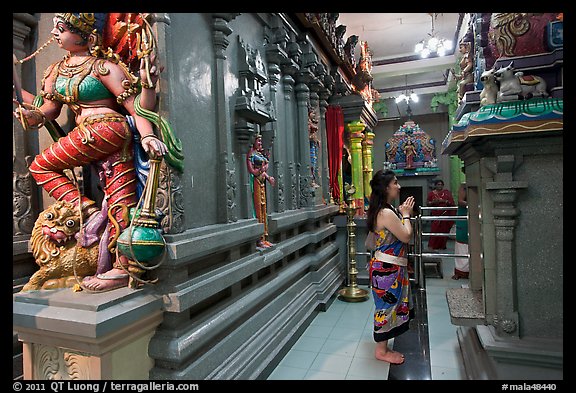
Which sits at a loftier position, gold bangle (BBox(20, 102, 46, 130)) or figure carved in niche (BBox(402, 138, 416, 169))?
figure carved in niche (BBox(402, 138, 416, 169))

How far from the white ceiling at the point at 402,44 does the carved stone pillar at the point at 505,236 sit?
20.6 ft

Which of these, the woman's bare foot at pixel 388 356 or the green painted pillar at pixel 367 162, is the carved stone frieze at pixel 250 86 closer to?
the woman's bare foot at pixel 388 356

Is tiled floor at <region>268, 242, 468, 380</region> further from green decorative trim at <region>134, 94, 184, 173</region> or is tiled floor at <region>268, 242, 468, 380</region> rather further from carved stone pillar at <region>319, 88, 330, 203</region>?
green decorative trim at <region>134, 94, 184, 173</region>

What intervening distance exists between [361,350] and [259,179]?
6.12ft

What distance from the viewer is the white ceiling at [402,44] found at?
781 centimetres

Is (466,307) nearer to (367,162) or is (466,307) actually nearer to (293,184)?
(293,184)

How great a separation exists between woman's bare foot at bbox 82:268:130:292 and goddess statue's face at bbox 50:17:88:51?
4.39 feet

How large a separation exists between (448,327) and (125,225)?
339 centimetres

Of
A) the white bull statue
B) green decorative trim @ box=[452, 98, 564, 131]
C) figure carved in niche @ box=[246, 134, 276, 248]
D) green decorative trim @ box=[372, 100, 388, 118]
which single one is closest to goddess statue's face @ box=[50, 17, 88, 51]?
figure carved in niche @ box=[246, 134, 276, 248]

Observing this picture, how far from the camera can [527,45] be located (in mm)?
2133

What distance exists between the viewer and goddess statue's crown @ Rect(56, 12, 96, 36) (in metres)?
1.98

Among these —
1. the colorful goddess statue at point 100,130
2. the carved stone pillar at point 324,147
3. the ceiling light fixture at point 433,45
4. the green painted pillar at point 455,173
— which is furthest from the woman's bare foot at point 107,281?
the green painted pillar at point 455,173
